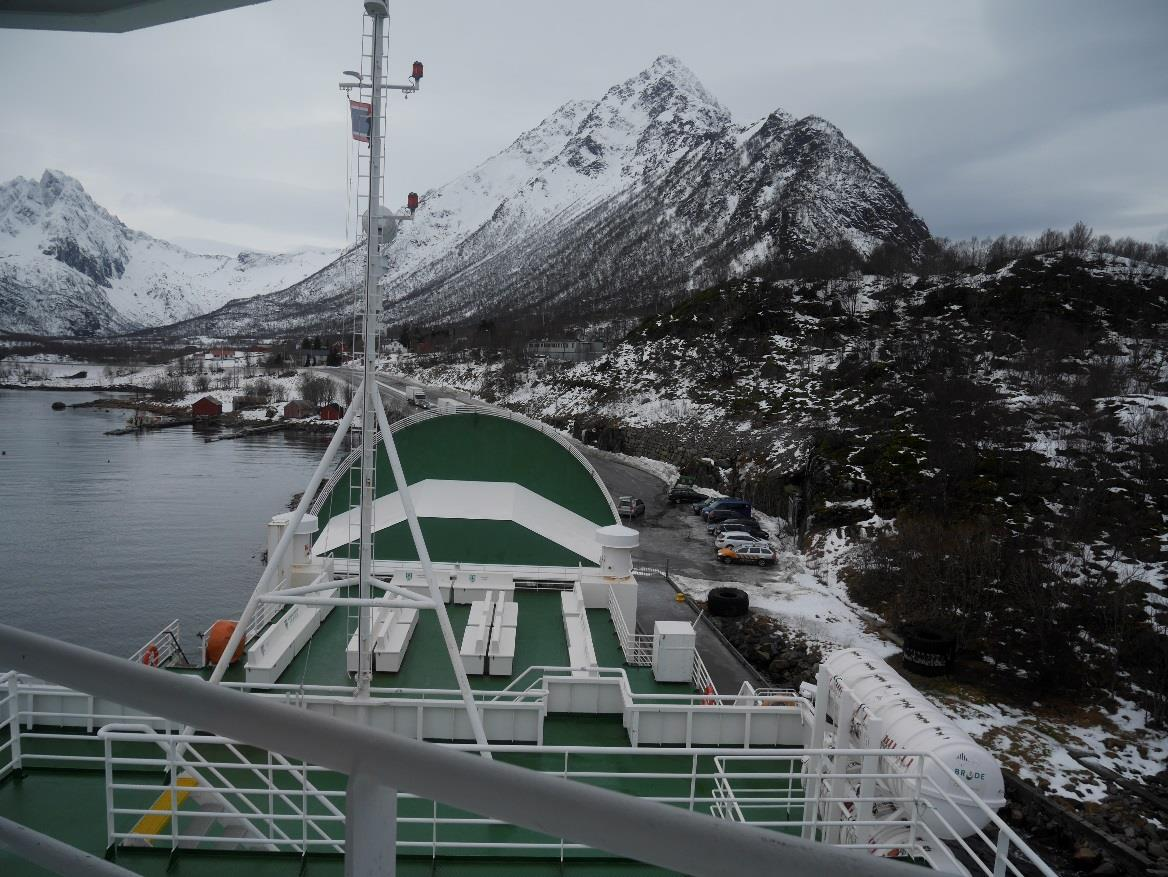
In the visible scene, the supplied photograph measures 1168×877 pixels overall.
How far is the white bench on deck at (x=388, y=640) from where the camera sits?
33.7 ft

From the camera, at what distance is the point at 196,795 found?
702 cm

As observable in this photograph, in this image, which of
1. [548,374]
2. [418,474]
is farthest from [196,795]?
[548,374]

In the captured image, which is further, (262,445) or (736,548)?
(262,445)

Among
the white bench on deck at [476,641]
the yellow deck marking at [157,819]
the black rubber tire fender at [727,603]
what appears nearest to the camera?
the yellow deck marking at [157,819]

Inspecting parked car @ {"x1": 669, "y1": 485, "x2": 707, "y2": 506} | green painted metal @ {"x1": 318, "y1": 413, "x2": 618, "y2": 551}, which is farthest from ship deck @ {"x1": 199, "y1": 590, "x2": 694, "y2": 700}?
parked car @ {"x1": 669, "y1": 485, "x2": 707, "y2": 506}

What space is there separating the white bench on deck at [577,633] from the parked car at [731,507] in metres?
21.9

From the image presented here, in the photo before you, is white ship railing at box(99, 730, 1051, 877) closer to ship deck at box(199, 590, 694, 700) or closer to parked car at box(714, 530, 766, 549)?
ship deck at box(199, 590, 694, 700)

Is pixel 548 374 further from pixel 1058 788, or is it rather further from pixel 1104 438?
pixel 1058 788

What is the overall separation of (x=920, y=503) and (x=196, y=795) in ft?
95.3

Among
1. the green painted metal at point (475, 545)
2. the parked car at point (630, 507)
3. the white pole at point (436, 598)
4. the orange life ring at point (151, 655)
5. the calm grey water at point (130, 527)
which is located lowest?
the calm grey water at point (130, 527)

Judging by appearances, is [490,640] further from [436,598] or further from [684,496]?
[684,496]

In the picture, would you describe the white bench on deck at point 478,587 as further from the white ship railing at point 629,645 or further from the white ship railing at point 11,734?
the white ship railing at point 11,734

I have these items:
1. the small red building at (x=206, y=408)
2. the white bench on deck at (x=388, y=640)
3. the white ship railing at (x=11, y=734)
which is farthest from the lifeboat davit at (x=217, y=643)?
the small red building at (x=206, y=408)

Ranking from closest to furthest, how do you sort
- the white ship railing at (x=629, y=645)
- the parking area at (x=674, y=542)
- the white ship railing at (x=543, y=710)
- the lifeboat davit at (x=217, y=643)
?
1. the white ship railing at (x=543, y=710)
2. the lifeboat davit at (x=217, y=643)
3. the white ship railing at (x=629, y=645)
4. the parking area at (x=674, y=542)
